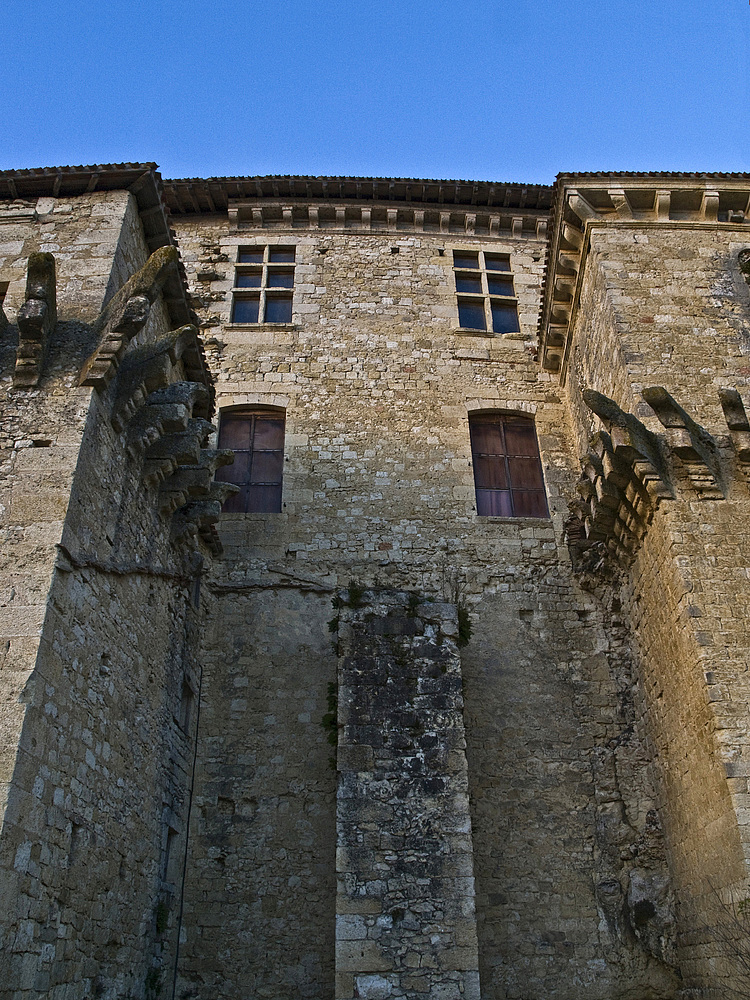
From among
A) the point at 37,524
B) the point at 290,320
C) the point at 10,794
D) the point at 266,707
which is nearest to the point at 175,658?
the point at 266,707

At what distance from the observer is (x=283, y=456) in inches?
421

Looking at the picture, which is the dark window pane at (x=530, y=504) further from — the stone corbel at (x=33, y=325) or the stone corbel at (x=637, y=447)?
the stone corbel at (x=33, y=325)

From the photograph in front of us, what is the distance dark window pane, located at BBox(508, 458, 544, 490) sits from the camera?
10.7 metres

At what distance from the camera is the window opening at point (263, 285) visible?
1215 centimetres

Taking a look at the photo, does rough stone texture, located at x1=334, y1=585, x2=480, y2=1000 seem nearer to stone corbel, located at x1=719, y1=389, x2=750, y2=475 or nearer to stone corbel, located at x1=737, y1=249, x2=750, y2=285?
stone corbel, located at x1=719, y1=389, x2=750, y2=475

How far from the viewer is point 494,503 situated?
10.5 meters

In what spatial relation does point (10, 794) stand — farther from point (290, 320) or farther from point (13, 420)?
point (290, 320)

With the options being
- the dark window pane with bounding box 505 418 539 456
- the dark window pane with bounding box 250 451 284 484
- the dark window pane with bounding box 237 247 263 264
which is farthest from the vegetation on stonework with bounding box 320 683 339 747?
the dark window pane with bounding box 237 247 263 264

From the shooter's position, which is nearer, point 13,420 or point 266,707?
point 13,420

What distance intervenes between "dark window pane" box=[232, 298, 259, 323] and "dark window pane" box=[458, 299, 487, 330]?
3.19m

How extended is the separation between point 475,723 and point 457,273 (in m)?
7.35

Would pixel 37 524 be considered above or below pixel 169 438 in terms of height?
below

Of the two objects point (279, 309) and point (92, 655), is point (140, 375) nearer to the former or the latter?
point (92, 655)

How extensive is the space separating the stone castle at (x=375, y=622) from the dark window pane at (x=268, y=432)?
0.23ft
